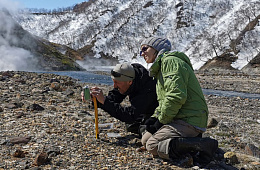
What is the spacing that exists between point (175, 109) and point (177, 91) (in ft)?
0.88

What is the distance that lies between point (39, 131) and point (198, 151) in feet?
9.88

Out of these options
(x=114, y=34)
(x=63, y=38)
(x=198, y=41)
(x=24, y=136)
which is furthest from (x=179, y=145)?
(x=63, y=38)

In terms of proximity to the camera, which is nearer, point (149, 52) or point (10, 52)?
point (149, 52)

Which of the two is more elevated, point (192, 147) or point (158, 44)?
point (158, 44)

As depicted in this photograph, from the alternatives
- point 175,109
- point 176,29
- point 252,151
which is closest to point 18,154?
point 175,109

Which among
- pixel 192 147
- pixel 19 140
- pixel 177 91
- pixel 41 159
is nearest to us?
pixel 177 91

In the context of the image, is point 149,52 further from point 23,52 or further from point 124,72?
point 23,52

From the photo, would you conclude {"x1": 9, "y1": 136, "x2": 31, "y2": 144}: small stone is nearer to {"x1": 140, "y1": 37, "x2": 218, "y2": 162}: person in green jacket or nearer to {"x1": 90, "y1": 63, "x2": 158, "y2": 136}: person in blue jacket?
{"x1": 90, "y1": 63, "x2": 158, "y2": 136}: person in blue jacket

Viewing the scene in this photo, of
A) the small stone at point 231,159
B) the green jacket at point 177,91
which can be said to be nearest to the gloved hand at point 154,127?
the green jacket at point 177,91

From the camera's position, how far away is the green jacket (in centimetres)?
348

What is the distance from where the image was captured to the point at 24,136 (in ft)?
15.4

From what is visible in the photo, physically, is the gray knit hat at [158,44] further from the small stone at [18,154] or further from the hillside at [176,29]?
the hillside at [176,29]

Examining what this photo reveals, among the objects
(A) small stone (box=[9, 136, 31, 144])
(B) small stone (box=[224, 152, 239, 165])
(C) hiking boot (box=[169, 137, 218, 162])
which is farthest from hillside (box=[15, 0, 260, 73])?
(A) small stone (box=[9, 136, 31, 144])

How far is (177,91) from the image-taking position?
3.46 meters
